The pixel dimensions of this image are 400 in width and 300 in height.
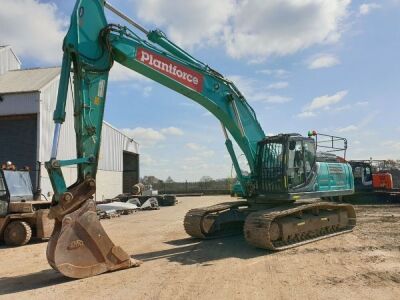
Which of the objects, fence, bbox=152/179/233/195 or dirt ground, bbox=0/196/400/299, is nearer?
dirt ground, bbox=0/196/400/299

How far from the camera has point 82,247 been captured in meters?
7.90

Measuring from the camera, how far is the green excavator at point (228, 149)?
316 inches

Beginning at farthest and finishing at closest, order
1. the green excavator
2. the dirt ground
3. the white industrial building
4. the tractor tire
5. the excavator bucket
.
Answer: the white industrial building, the tractor tire, the green excavator, the excavator bucket, the dirt ground

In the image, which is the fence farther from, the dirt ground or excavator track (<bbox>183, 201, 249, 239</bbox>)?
the dirt ground

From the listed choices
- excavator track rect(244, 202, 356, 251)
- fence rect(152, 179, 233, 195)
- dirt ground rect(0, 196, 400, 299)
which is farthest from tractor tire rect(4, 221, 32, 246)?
fence rect(152, 179, 233, 195)

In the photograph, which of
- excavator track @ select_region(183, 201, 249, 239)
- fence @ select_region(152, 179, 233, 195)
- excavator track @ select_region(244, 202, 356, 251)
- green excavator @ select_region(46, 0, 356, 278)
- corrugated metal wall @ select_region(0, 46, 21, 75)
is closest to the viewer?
green excavator @ select_region(46, 0, 356, 278)

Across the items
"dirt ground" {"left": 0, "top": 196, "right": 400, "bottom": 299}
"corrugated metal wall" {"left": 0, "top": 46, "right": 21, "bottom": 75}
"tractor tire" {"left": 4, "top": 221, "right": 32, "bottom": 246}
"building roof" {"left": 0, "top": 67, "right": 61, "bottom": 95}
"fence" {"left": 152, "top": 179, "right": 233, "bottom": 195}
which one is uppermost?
"corrugated metal wall" {"left": 0, "top": 46, "right": 21, "bottom": 75}

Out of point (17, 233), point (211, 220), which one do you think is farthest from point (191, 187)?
point (211, 220)

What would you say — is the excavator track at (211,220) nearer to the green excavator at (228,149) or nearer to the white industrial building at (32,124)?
the green excavator at (228,149)

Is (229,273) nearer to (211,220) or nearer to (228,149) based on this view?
(211,220)

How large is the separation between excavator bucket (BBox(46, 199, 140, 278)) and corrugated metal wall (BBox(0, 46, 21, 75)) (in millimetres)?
24001

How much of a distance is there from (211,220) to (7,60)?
23.5m

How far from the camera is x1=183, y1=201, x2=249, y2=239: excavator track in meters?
12.0

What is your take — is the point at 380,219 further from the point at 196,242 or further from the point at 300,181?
the point at 196,242
